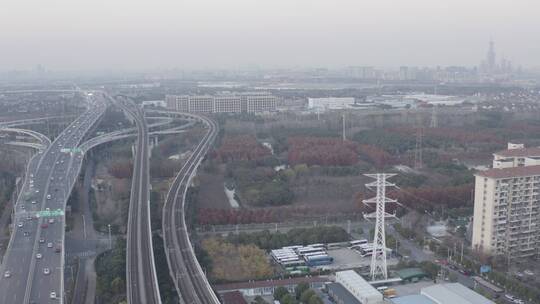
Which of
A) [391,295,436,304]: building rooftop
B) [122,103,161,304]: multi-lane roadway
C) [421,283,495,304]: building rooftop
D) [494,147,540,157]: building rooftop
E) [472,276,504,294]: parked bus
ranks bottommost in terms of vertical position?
[472,276,504,294]: parked bus

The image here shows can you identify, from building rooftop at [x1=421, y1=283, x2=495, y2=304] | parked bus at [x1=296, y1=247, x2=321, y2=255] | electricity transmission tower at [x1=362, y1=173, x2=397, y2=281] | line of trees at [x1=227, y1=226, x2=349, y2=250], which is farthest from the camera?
line of trees at [x1=227, y1=226, x2=349, y2=250]

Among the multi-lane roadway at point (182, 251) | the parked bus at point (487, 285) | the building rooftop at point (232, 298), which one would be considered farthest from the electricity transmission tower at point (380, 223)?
the multi-lane roadway at point (182, 251)

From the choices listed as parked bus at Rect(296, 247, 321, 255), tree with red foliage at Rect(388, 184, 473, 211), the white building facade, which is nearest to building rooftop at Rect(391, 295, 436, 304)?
parked bus at Rect(296, 247, 321, 255)

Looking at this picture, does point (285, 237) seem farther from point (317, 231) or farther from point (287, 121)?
point (287, 121)

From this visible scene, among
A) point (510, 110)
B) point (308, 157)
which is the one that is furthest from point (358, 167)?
point (510, 110)

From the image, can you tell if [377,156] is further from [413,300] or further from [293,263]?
[413,300]

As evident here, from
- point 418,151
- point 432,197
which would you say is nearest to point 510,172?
point 432,197

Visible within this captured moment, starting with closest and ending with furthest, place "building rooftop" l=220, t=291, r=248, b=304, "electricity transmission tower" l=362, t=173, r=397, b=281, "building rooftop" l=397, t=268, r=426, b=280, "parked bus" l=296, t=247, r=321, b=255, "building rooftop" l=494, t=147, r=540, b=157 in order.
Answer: "building rooftop" l=220, t=291, r=248, b=304, "electricity transmission tower" l=362, t=173, r=397, b=281, "building rooftop" l=397, t=268, r=426, b=280, "parked bus" l=296, t=247, r=321, b=255, "building rooftop" l=494, t=147, r=540, b=157

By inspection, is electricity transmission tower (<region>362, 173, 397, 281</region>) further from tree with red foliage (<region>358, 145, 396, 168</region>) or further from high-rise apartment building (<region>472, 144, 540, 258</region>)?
tree with red foliage (<region>358, 145, 396, 168</region>)

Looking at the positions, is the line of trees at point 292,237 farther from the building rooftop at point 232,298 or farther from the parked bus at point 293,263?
the building rooftop at point 232,298
